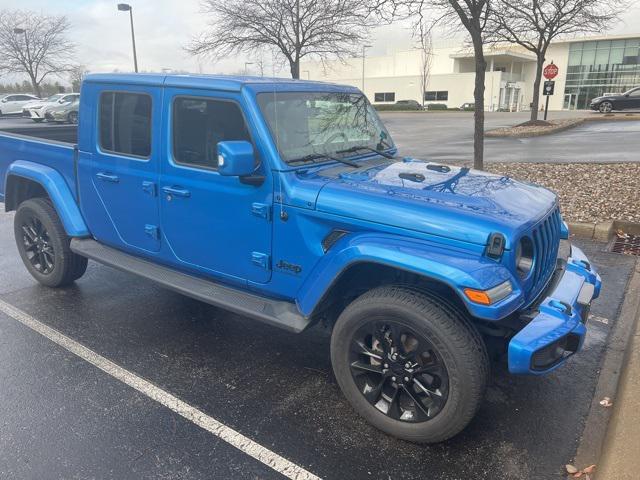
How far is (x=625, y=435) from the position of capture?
8.54 ft

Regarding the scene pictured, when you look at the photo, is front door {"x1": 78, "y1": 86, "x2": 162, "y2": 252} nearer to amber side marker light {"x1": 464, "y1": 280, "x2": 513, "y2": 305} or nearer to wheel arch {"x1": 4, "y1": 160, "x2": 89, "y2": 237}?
wheel arch {"x1": 4, "y1": 160, "x2": 89, "y2": 237}

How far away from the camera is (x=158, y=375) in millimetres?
3389

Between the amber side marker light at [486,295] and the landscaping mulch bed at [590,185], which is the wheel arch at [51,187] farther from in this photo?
the landscaping mulch bed at [590,185]

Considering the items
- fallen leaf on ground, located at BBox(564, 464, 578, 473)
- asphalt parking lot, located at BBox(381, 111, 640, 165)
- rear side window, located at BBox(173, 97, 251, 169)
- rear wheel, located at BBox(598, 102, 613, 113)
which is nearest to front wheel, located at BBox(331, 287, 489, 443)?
fallen leaf on ground, located at BBox(564, 464, 578, 473)

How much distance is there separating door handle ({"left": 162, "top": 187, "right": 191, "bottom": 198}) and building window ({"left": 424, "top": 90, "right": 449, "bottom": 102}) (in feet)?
204

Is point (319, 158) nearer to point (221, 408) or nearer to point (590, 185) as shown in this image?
point (221, 408)

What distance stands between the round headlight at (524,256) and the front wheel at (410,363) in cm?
41

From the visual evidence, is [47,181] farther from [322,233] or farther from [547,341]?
[547,341]

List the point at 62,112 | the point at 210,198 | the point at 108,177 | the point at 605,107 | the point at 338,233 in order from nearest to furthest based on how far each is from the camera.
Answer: the point at 338,233 → the point at 210,198 → the point at 108,177 → the point at 62,112 → the point at 605,107

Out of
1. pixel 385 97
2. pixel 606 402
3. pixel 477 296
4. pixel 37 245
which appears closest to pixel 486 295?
pixel 477 296

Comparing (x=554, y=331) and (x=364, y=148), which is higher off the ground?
(x=364, y=148)

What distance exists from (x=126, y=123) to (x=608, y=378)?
12.8ft

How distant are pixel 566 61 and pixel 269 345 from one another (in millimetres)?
62990

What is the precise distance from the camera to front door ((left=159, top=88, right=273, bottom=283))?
3.15 m
